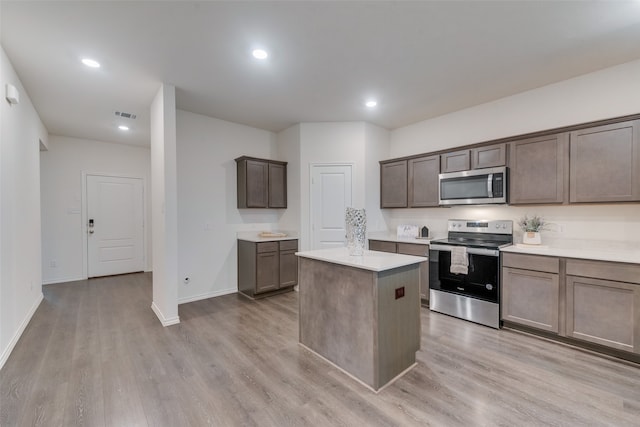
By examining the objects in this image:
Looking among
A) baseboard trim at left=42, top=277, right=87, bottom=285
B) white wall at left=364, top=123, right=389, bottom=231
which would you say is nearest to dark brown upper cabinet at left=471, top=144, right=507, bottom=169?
white wall at left=364, top=123, right=389, bottom=231

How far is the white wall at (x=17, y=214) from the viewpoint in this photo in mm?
2492

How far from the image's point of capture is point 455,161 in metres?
3.79

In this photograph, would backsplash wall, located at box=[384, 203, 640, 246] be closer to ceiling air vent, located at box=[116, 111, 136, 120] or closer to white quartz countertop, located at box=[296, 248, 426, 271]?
white quartz countertop, located at box=[296, 248, 426, 271]

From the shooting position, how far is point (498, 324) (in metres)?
3.04

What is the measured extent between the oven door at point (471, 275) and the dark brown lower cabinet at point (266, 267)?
2.13 m

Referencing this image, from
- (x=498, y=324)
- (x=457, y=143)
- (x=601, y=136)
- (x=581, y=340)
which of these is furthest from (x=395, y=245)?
(x=601, y=136)

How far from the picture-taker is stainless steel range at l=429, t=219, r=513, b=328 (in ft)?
10.1

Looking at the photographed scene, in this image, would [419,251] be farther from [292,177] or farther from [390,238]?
[292,177]

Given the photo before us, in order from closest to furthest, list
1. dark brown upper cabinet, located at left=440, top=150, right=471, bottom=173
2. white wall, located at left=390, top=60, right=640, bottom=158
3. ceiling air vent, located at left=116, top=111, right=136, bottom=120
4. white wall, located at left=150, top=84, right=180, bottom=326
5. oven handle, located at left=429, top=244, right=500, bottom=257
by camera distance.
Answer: white wall, located at left=390, top=60, right=640, bottom=158 → oven handle, located at left=429, top=244, right=500, bottom=257 → white wall, located at left=150, top=84, right=180, bottom=326 → dark brown upper cabinet, located at left=440, top=150, right=471, bottom=173 → ceiling air vent, located at left=116, top=111, right=136, bottom=120

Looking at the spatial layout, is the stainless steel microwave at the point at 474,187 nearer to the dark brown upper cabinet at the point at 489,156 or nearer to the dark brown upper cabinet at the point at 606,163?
the dark brown upper cabinet at the point at 489,156

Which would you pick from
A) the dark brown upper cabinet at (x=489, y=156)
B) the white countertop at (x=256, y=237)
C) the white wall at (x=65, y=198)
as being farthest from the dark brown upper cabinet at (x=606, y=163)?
the white wall at (x=65, y=198)

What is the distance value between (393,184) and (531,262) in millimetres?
2203

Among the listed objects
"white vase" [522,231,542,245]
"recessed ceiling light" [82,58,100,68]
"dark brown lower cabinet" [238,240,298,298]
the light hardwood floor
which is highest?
"recessed ceiling light" [82,58,100,68]

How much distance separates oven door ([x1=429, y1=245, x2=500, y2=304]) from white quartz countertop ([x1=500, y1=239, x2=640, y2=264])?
0.74 feet
